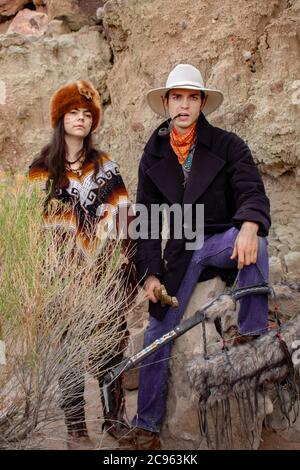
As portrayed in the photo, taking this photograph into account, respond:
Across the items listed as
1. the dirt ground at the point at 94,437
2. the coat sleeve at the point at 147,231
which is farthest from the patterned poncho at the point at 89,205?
the dirt ground at the point at 94,437

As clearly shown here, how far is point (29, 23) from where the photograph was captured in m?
6.51

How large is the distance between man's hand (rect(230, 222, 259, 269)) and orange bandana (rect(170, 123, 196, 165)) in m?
0.63

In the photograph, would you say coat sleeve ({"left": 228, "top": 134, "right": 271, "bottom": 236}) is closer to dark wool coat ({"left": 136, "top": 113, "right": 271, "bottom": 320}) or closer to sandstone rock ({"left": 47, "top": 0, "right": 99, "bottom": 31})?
dark wool coat ({"left": 136, "top": 113, "right": 271, "bottom": 320})

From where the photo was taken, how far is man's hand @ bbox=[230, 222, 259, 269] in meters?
3.04

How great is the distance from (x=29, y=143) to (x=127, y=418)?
3213mm

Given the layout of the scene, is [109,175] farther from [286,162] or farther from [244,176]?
[286,162]

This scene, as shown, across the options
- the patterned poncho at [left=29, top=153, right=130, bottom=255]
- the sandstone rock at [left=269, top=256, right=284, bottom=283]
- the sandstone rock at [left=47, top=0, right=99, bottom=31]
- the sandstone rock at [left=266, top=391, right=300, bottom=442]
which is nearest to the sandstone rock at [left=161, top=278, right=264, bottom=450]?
the sandstone rock at [left=266, top=391, right=300, bottom=442]

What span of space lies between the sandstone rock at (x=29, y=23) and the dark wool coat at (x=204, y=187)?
3510 millimetres

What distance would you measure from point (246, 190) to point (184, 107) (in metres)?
0.60

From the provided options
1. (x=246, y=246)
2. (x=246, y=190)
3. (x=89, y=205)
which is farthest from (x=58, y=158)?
(x=246, y=246)

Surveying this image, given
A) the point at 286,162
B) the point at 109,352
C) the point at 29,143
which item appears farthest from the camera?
the point at 29,143
